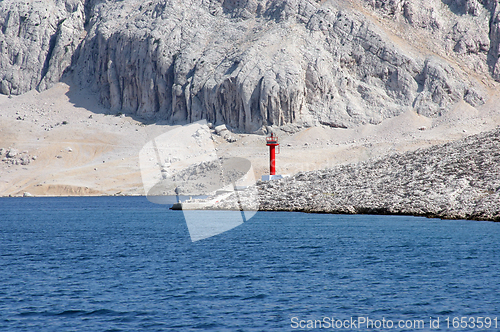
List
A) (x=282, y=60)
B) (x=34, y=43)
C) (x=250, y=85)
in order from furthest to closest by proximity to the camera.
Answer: (x=34, y=43) → (x=282, y=60) → (x=250, y=85)

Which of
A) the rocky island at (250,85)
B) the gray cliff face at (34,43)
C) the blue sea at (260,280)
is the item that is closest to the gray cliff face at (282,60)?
the rocky island at (250,85)

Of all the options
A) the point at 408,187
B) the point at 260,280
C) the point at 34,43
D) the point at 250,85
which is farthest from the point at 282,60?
the point at 260,280

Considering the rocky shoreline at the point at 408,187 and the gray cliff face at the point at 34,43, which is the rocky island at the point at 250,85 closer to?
the gray cliff face at the point at 34,43

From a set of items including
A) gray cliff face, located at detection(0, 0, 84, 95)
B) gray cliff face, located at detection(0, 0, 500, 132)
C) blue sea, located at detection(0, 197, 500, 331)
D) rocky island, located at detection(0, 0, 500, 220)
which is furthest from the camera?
gray cliff face, located at detection(0, 0, 84, 95)

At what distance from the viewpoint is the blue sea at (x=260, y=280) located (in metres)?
15.0

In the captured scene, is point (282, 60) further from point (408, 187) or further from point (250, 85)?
point (408, 187)

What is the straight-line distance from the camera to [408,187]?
4378cm

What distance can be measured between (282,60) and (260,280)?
88846 millimetres

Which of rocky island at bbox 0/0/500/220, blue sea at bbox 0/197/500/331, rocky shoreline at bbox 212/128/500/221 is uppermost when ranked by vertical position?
rocky island at bbox 0/0/500/220

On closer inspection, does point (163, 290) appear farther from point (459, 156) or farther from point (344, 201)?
point (459, 156)

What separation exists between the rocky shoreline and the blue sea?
14.2ft

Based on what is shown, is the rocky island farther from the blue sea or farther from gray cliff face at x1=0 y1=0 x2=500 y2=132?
the blue sea

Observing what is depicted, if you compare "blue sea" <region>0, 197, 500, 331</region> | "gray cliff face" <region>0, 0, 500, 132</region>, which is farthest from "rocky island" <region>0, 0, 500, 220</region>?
"blue sea" <region>0, 197, 500, 331</region>

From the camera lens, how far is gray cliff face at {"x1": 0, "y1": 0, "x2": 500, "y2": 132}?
104250 millimetres
